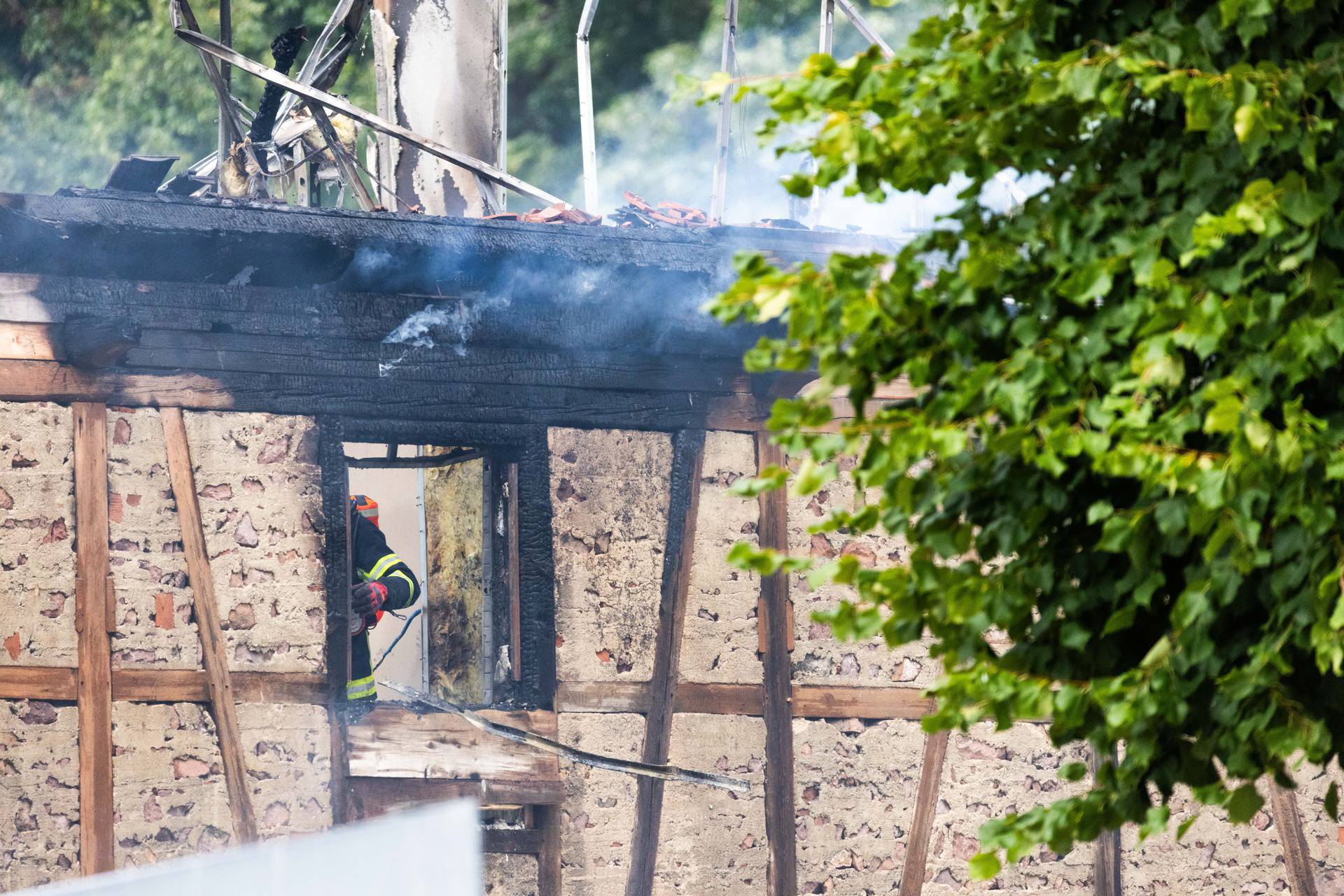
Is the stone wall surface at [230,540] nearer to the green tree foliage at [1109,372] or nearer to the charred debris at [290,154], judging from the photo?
the charred debris at [290,154]

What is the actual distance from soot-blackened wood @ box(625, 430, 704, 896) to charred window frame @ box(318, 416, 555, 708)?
49cm

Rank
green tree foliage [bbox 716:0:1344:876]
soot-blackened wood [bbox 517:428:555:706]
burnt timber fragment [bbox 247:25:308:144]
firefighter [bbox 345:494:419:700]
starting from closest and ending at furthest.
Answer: green tree foliage [bbox 716:0:1344:876], soot-blackened wood [bbox 517:428:555:706], firefighter [bbox 345:494:419:700], burnt timber fragment [bbox 247:25:308:144]

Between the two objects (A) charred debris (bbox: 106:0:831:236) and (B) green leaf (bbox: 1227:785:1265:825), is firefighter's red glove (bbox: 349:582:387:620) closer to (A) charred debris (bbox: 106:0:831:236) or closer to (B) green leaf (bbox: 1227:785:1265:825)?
(A) charred debris (bbox: 106:0:831:236)

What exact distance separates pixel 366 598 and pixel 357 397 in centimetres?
95

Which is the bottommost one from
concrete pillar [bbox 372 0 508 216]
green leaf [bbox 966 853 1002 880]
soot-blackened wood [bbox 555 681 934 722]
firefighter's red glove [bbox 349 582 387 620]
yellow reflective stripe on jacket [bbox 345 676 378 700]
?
soot-blackened wood [bbox 555 681 934 722]

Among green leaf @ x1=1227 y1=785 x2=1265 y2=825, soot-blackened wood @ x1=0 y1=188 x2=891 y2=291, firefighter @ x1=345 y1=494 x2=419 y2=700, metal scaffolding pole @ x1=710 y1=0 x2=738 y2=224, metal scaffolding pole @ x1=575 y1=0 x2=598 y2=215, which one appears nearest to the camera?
green leaf @ x1=1227 y1=785 x2=1265 y2=825

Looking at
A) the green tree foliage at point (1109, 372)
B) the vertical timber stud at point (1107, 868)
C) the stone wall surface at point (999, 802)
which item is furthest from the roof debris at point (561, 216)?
the green tree foliage at point (1109, 372)

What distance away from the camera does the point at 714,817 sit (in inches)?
297

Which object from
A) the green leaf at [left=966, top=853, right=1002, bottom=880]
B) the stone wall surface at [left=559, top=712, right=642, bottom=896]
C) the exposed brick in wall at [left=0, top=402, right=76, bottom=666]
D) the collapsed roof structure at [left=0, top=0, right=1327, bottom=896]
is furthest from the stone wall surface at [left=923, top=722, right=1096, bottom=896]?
the green leaf at [left=966, top=853, right=1002, bottom=880]

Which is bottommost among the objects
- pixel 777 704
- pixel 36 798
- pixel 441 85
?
pixel 36 798

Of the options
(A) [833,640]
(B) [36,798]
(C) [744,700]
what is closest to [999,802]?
(A) [833,640]

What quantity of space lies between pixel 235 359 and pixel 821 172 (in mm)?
4174

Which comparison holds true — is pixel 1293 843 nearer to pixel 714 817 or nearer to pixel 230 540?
pixel 714 817

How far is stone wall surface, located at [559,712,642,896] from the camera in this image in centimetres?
734
